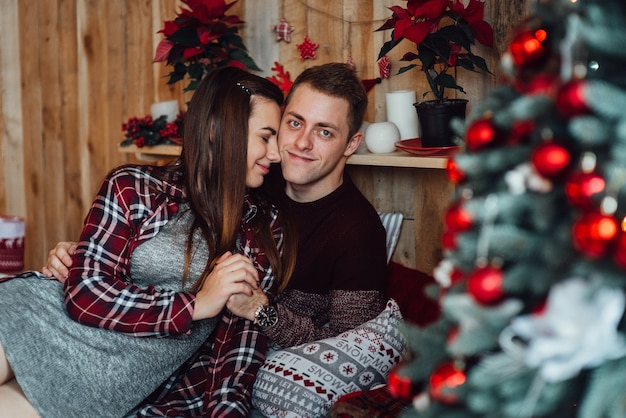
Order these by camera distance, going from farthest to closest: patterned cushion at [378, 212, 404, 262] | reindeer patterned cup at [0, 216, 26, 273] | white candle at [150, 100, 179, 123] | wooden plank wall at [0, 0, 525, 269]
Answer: reindeer patterned cup at [0, 216, 26, 273] → white candle at [150, 100, 179, 123] → wooden plank wall at [0, 0, 525, 269] → patterned cushion at [378, 212, 404, 262]

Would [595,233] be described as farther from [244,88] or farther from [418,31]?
[244,88]

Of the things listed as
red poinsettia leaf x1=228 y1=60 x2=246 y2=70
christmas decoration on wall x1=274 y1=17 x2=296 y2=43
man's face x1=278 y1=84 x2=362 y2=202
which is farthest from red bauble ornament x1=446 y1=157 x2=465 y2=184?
christmas decoration on wall x1=274 y1=17 x2=296 y2=43

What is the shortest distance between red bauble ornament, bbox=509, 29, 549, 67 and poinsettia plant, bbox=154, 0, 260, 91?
5.41ft

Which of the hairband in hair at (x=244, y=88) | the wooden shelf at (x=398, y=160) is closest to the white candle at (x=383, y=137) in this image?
the wooden shelf at (x=398, y=160)

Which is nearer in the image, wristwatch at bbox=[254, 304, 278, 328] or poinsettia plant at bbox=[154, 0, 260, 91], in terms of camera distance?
wristwatch at bbox=[254, 304, 278, 328]

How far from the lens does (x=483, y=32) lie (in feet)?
6.31

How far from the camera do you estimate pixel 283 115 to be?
6.93 feet

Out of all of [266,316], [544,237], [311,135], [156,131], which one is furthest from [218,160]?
[544,237]

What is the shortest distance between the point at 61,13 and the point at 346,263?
226 centimetres

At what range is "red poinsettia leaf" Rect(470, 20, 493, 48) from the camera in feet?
6.31

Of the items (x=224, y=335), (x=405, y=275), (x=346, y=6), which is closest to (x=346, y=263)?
(x=405, y=275)

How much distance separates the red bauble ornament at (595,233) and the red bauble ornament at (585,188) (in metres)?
0.03

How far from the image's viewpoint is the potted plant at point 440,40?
1.88 m

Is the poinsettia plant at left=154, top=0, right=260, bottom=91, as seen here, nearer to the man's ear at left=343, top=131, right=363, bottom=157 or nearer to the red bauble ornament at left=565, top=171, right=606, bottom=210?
the man's ear at left=343, top=131, right=363, bottom=157
